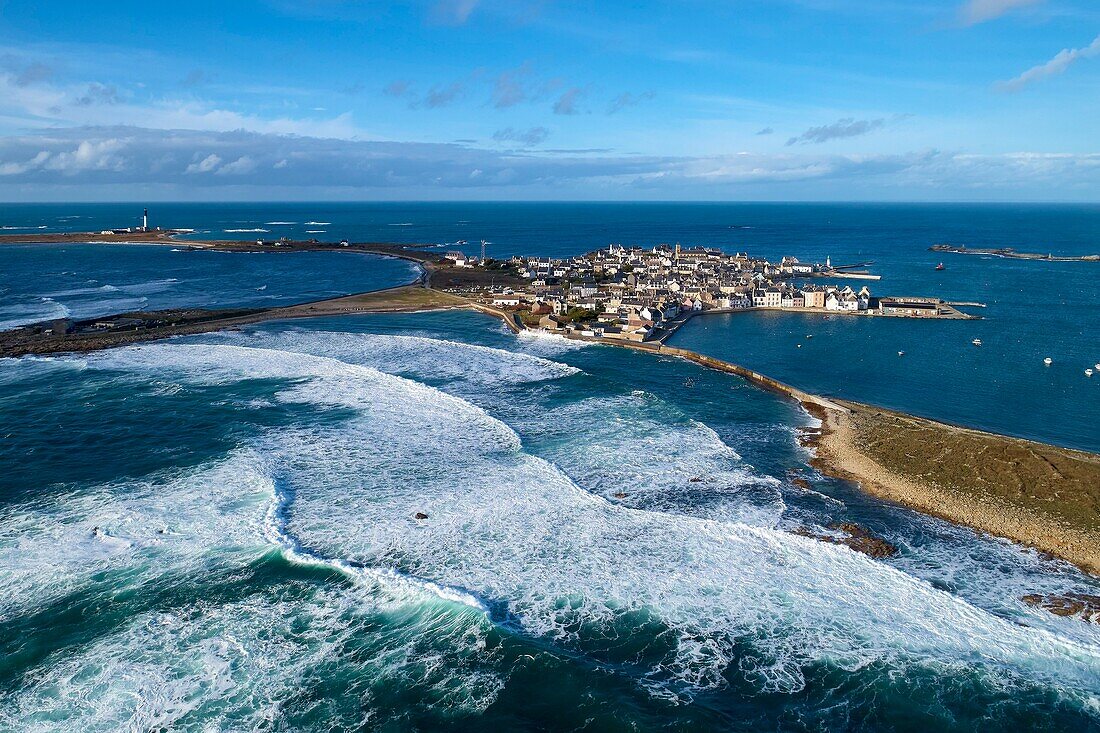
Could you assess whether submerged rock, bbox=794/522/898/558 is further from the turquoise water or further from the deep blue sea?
the turquoise water

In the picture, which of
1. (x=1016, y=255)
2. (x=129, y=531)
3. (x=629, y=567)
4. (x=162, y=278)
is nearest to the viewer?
(x=629, y=567)

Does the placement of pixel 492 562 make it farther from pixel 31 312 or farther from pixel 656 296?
pixel 31 312

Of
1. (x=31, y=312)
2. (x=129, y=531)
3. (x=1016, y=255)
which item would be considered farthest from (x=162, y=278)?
(x=1016, y=255)

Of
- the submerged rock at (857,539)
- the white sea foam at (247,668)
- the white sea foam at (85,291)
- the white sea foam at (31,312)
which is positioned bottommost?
the white sea foam at (247,668)

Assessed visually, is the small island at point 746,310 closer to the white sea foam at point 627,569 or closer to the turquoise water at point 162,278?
the white sea foam at point 627,569

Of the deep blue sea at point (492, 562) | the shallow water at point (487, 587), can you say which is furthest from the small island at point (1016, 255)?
the shallow water at point (487, 587)

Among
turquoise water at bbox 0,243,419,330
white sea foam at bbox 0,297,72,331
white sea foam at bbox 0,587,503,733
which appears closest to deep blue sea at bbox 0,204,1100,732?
white sea foam at bbox 0,587,503,733

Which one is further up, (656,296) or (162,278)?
(162,278)
